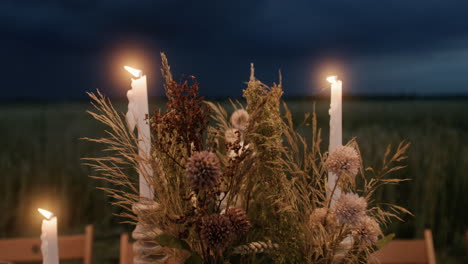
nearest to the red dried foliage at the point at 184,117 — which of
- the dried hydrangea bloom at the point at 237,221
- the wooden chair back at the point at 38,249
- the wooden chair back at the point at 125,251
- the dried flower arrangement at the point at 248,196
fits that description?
the dried flower arrangement at the point at 248,196

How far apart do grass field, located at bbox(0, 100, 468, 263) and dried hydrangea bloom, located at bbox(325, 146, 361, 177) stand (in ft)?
5.43

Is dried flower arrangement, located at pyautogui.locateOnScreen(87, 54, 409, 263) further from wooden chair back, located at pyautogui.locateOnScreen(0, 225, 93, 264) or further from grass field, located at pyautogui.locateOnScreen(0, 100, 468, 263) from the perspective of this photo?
grass field, located at pyautogui.locateOnScreen(0, 100, 468, 263)

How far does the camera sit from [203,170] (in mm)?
488

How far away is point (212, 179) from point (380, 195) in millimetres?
1950

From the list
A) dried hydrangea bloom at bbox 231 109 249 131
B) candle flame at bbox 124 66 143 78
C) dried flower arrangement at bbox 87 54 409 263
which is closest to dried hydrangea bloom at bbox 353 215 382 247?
dried flower arrangement at bbox 87 54 409 263

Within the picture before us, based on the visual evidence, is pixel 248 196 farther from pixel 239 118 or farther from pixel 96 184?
pixel 96 184

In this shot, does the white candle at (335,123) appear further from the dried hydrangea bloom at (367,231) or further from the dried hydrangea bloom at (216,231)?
the dried hydrangea bloom at (216,231)

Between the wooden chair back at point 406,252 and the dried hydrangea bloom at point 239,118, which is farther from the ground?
the dried hydrangea bloom at point 239,118

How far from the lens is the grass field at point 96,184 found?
2260mm

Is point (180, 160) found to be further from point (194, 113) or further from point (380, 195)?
point (380, 195)

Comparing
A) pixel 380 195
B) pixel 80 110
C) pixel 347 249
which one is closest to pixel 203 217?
pixel 347 249

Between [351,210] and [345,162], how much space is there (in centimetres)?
6

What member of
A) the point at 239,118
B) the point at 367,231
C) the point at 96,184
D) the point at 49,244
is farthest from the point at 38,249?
the point at 96,184

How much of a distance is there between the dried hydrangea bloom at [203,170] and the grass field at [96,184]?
5.33 feet
